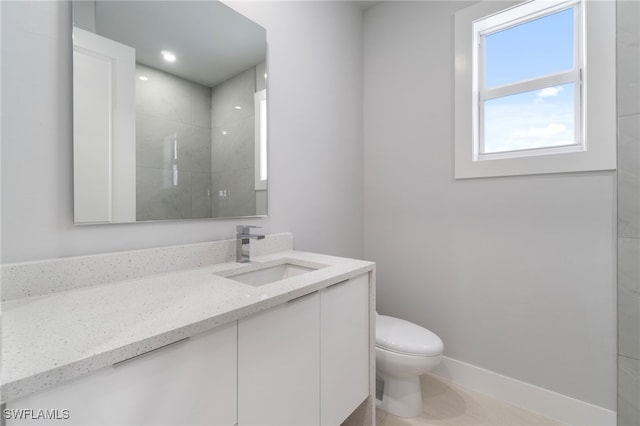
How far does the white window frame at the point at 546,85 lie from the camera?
1.39 metres

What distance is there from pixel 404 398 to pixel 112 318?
5.01 ft

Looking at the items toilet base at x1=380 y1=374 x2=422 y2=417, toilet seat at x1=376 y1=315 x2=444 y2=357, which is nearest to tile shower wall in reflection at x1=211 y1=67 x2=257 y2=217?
toilet seat at x1=376 y1=315 x2=444 y2=357

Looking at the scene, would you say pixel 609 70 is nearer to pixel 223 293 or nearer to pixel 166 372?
pixel 223 293

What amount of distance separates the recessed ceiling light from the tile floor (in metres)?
2.08

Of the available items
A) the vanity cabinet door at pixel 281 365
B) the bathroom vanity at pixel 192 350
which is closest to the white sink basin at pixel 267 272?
the bathroom vanity at pixel 192 350

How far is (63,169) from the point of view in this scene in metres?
0.93

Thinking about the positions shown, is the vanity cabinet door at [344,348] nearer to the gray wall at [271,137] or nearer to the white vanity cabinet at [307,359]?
the white vanity cabinet at [307,359]

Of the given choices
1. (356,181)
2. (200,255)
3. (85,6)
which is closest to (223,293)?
(200,255)

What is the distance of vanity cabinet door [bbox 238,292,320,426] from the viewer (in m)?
0.81

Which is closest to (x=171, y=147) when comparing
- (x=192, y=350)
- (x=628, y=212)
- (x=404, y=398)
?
(x=192, y=350)

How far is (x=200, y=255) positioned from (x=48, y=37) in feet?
2.98

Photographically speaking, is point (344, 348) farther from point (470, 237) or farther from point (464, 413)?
point (470, 237)

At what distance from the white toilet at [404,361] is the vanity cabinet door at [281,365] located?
0.58 metres

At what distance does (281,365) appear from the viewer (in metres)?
0.91
